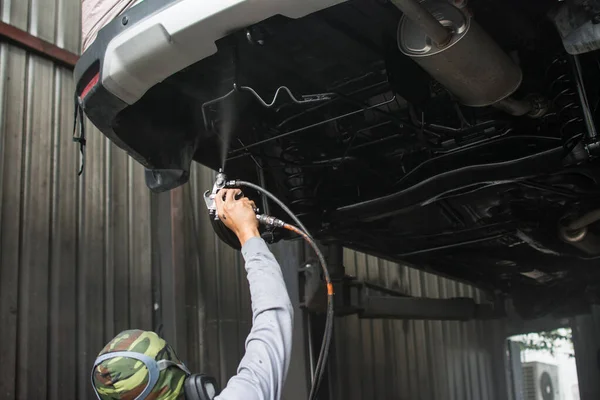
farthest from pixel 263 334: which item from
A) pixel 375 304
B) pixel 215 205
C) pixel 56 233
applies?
pixel 56 233

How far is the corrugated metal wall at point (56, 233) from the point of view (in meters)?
3.51

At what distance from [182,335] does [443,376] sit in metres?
3.00

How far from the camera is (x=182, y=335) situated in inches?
169

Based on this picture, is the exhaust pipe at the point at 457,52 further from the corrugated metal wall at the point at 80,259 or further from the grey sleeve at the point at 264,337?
the corrugated metal wall at the point at 80,259

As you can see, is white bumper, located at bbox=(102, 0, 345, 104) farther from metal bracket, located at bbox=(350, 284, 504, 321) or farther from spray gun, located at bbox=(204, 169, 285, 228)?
metal bracket, located at bbox=(350, 284, 504, 321)

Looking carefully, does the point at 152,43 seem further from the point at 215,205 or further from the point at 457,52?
the point at 457,52

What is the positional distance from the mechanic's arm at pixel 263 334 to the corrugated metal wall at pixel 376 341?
6.14 feet

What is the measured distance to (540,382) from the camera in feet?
20.4

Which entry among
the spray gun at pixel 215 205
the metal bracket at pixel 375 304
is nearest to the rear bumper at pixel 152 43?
the spray gun at pixel 215 205

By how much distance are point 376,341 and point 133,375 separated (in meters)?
4.19

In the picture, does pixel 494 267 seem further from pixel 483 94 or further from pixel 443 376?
pixel 483 94

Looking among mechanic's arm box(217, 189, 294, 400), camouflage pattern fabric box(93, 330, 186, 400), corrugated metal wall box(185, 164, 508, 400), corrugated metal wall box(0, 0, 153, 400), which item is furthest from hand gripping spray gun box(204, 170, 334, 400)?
corrugated metal wall box(0, 0, 153, 400)

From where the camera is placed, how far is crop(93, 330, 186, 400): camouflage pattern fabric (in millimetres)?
1660

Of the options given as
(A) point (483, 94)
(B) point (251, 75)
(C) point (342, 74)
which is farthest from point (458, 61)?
(B) point (251, 75)
